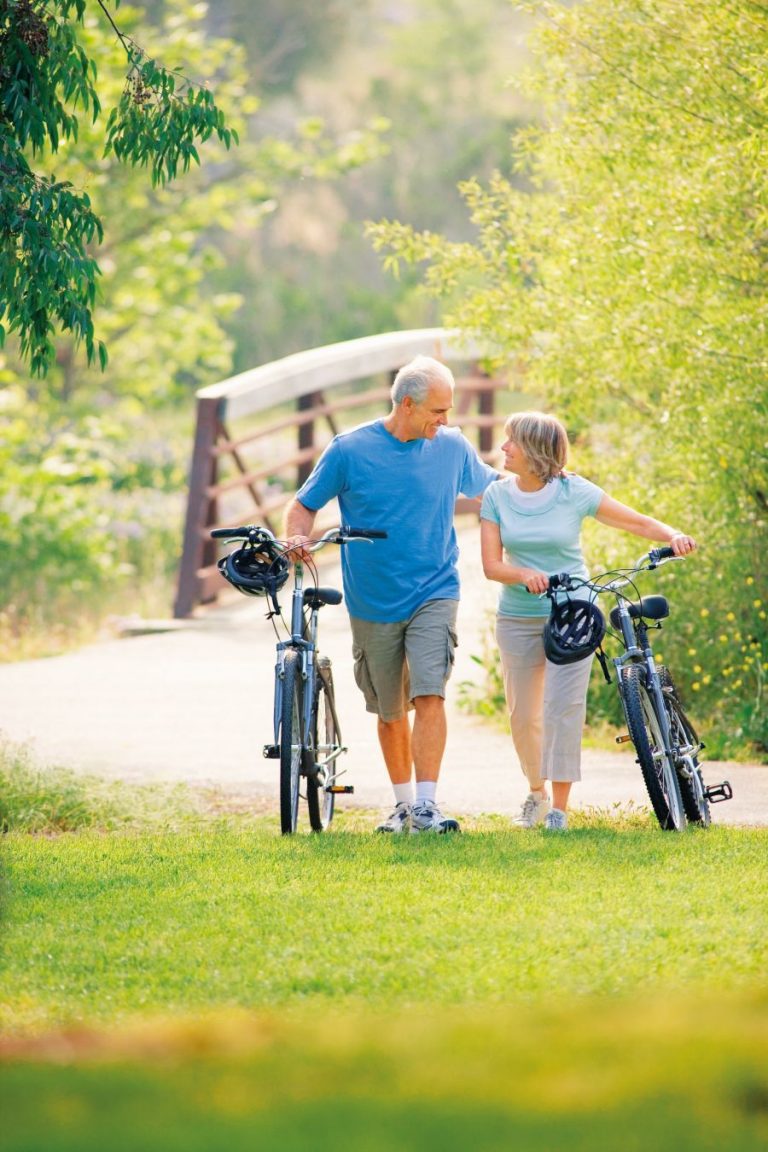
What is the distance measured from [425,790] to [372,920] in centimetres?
159

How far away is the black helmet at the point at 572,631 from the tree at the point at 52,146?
213cm

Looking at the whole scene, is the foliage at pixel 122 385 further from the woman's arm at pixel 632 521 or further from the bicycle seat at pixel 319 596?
the woman's arm at pixel 632 521

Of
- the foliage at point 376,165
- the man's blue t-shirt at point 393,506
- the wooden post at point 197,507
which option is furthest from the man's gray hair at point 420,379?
the foliage at point 376,165

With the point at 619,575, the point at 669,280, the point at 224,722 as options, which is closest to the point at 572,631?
the point at 619,575

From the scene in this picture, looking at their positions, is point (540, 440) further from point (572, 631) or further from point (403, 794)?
point (403, 794)

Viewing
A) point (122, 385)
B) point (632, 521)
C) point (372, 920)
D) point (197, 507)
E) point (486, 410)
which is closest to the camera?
point (372, 920)

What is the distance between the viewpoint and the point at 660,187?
9336 millimetres

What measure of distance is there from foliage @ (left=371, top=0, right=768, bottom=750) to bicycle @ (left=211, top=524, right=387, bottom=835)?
2814 mm

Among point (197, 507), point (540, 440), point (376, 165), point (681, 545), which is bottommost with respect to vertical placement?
point (681, 545)

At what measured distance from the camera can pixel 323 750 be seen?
6980 millimetres

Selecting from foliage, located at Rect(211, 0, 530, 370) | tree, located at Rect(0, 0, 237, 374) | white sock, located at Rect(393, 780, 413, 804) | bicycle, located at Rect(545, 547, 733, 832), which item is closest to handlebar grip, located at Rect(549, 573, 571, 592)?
bicycle, located at Rect(545, 547, 733, 832)

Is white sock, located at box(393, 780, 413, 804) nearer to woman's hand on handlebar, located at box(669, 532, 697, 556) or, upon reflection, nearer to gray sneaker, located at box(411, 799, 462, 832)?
gray sneaker, located at box(411, 799, 462, 832)

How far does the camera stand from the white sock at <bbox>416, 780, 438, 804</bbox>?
271 inches

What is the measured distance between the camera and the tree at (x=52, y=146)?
24.2ft
